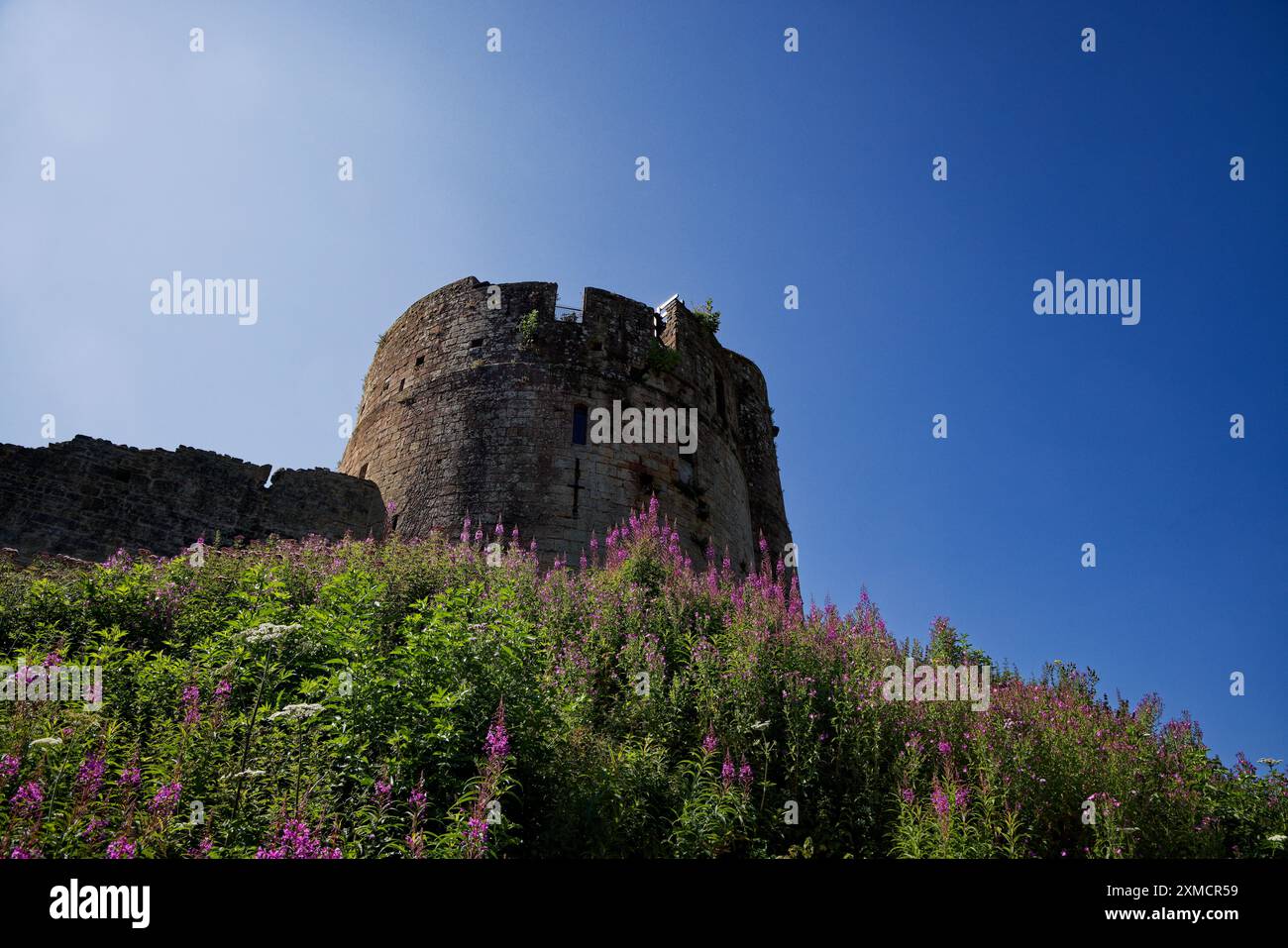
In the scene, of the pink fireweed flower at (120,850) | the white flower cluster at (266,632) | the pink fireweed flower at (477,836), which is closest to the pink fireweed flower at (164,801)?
the pink fireweed flower at (120,850)

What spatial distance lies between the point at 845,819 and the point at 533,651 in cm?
242

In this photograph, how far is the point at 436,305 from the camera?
51.9ft

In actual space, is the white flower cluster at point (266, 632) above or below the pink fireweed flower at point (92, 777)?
above

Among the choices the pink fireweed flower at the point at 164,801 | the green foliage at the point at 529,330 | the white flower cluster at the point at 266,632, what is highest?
the green foliage at the point at 529,330

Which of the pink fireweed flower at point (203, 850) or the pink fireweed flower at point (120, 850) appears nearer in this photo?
the pink fireweed flower at point (120, 850)

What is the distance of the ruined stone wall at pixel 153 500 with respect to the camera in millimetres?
11227

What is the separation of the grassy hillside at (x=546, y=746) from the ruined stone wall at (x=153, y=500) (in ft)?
14.9

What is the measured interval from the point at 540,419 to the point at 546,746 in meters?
9.71

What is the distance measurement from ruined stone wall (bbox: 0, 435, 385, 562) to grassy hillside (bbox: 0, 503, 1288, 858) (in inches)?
178

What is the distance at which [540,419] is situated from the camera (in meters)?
13.8

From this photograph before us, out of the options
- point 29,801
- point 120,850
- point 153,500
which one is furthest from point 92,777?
point 153,500

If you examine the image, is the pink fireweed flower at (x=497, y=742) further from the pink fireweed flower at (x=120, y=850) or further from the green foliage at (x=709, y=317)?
the green foliage at (x=709, y=317)
